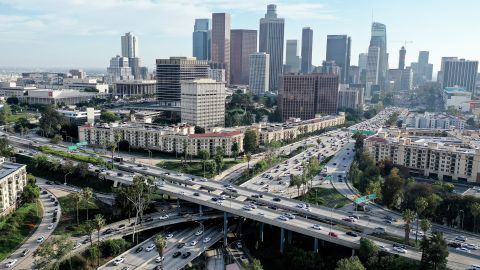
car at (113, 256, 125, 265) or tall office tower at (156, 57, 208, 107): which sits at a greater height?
tall office tower at (156, 57, 208, 107)

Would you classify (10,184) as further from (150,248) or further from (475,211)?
(475,211)

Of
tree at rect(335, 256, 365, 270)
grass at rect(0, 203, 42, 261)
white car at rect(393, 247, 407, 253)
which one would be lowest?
grass at rect(0, 203, 42, 261)

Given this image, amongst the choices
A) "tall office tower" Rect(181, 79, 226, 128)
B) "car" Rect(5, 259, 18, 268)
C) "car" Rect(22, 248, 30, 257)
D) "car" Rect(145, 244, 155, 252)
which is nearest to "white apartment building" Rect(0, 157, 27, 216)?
"car" Rect(22, 248, 30, 257)

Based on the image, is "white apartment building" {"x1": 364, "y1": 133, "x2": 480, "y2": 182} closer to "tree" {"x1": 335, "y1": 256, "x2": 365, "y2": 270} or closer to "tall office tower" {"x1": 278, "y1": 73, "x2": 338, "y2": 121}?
"tree" {"x1": 335, "y1": 256, "x2": 365, "y2": 270}

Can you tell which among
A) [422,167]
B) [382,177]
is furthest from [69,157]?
[422,167]

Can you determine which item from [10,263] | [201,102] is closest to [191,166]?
[201,102]

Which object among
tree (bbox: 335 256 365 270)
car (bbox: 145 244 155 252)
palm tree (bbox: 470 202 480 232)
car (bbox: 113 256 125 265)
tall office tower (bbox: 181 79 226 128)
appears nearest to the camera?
tree (bbox: 335 256 365 270)

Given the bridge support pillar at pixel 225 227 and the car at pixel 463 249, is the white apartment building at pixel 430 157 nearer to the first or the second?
Result: the car at pixel 463 249
